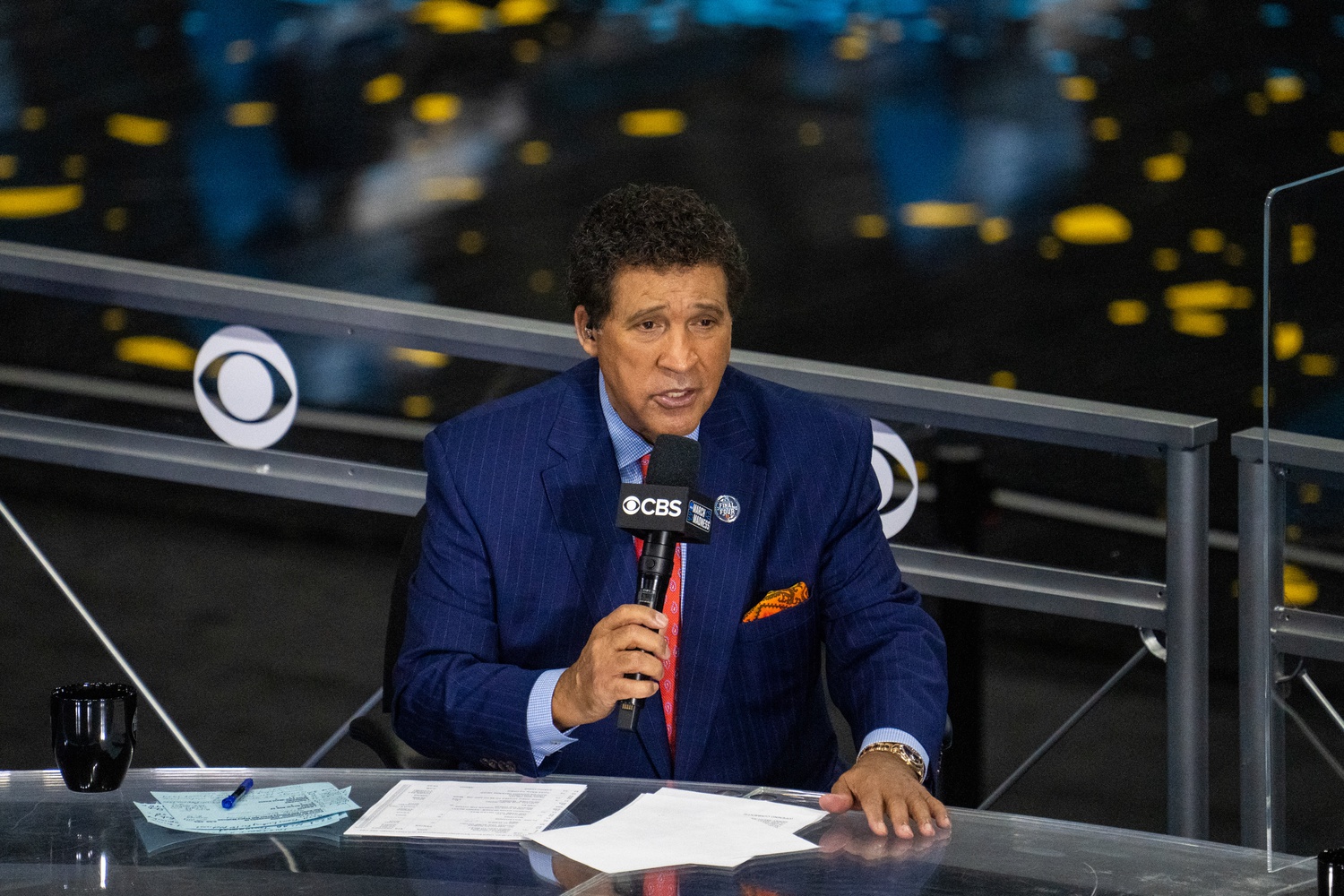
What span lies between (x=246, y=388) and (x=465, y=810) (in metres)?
2.08

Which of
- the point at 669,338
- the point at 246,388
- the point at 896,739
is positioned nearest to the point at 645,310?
the point at 669,338

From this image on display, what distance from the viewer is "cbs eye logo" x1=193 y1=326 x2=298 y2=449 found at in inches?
Result: 142


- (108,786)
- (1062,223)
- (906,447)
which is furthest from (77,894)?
(1062,223)

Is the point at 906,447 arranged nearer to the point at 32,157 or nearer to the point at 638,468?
the point at 638,468

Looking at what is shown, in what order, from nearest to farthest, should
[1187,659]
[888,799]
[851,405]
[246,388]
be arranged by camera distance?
[888,799] → [1187,659] → [851,405] → [246,388]

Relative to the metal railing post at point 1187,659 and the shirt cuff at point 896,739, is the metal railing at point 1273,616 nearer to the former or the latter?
the metal railing post at point 1187,659

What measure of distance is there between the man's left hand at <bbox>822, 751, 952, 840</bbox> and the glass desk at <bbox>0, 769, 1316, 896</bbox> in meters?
0.02

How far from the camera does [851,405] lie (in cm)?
308

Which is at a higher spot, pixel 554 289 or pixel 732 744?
pixel 554 289

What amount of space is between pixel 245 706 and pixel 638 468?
7.01 ft

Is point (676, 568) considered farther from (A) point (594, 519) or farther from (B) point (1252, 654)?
(B) point (1252, 654)

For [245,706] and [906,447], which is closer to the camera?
[906,447]

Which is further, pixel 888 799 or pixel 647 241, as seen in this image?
pixel 647 241

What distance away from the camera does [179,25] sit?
4.93 meters
